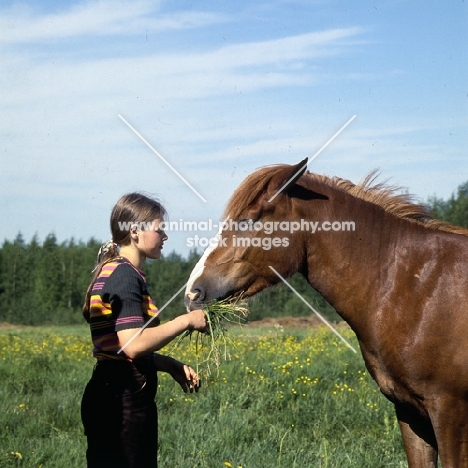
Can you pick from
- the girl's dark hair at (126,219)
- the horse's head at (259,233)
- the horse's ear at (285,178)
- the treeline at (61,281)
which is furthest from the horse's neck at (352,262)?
Result: the treeline at (61,281)

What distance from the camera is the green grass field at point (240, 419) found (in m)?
5.82

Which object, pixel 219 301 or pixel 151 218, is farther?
pixel 219 301

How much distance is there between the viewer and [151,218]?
11.8 feet

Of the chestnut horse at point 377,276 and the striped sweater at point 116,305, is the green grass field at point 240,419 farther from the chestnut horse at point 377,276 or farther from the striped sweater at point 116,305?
the striped sweater at point 116,305

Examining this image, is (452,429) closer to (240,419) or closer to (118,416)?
(118,416)

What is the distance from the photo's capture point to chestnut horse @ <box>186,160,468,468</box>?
13.3ft

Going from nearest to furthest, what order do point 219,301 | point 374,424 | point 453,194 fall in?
point 219,301
point 374,424
point 453,194

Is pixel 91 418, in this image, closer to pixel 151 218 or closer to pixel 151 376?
pixel 151 376

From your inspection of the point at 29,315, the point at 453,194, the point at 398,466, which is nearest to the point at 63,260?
the point at 29,315

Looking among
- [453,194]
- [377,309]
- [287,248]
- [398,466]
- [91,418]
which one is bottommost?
[398,466]

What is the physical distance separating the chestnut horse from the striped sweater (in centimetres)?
66

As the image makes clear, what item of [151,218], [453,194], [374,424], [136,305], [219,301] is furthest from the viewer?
[453,194]

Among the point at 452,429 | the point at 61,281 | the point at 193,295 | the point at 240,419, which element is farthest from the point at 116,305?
the point at 61,281

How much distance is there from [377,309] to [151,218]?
1.58m
